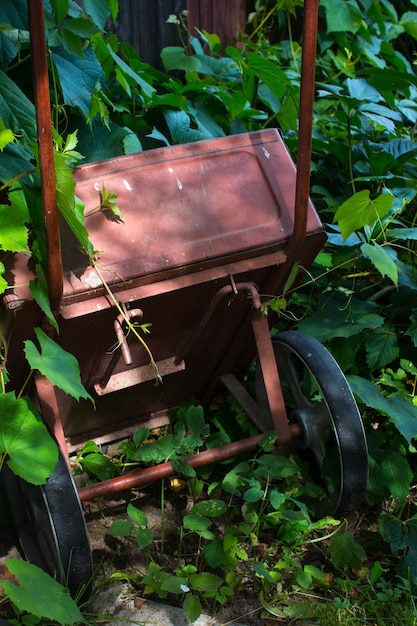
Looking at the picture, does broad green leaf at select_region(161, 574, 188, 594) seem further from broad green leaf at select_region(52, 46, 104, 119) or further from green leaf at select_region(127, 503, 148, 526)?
broad green leaf at select_region(52, 46, 104, 119)

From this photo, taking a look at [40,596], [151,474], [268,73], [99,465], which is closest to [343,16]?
[268,73]

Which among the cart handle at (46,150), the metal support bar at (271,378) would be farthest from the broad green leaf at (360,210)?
the cart handle at (46,150)

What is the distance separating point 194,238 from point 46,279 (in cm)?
44

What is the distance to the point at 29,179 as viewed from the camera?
1.86 meters

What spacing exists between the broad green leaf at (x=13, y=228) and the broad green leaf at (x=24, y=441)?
1.16 ft

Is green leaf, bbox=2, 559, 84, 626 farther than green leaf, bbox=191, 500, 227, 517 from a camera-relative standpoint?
No

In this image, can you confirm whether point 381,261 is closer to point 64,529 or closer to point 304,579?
point 304,579

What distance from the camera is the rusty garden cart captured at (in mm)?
1889

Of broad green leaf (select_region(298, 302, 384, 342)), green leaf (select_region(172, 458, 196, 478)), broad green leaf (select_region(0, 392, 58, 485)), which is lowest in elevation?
green leaf (select_region(172, 458, 196, 478))

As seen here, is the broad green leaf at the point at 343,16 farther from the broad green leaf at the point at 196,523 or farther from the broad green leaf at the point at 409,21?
the broad green leaf at the point at 196,523

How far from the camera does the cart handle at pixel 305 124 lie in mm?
1810

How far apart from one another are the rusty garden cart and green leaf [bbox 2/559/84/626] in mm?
85

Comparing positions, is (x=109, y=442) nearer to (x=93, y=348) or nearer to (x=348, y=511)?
(x=93, y=348)

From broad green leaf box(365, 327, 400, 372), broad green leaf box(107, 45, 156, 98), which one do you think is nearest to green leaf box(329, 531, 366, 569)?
broad green leaf box(365, 327, 400, 372)
